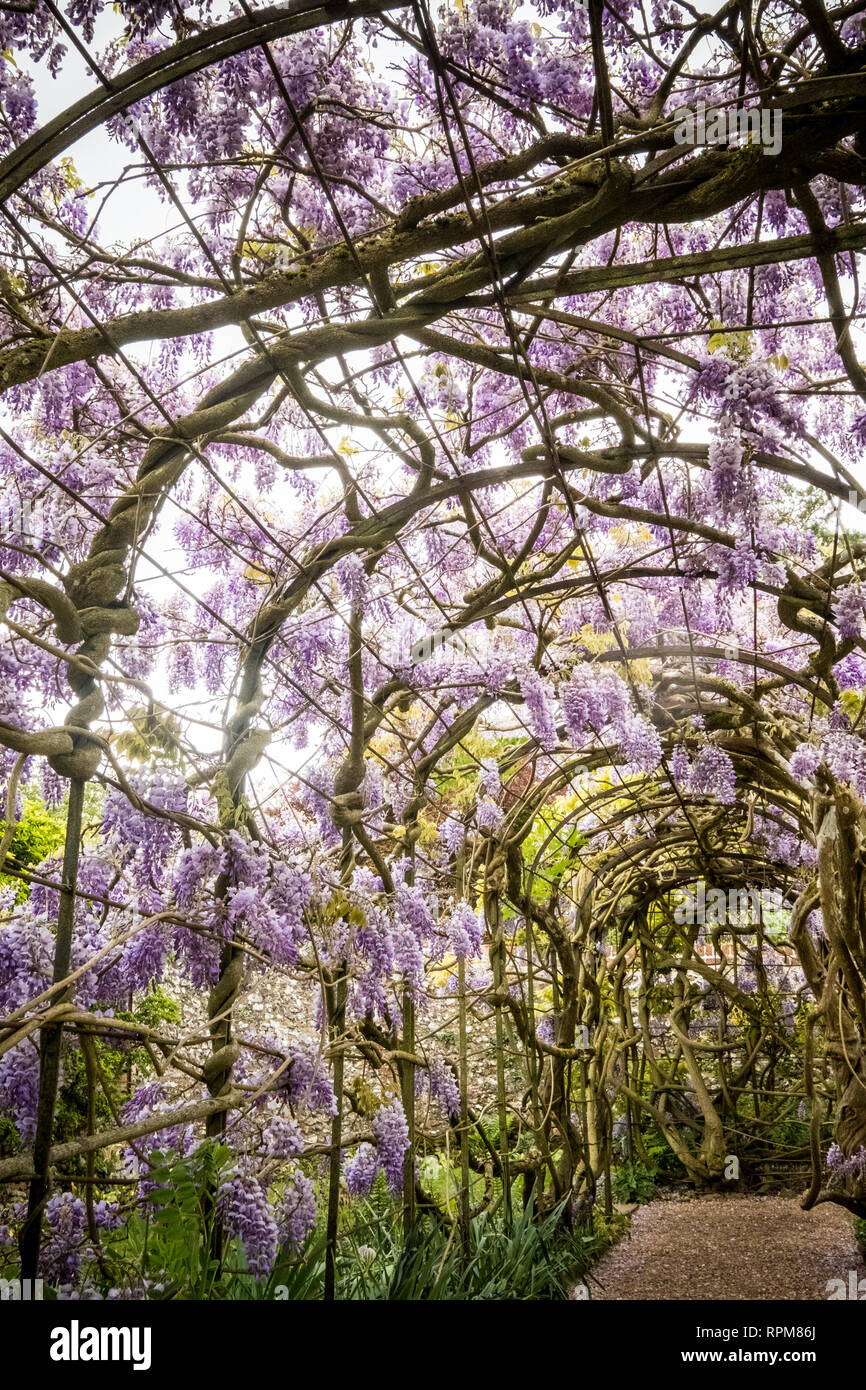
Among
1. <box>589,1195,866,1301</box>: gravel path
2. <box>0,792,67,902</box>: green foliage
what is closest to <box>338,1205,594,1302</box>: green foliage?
<box>589,1195,866,1301</box>: gravel path

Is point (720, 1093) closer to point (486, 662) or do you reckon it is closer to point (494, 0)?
point (486, 662)

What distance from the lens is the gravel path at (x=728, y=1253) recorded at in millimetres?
5293

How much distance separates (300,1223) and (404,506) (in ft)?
7.23

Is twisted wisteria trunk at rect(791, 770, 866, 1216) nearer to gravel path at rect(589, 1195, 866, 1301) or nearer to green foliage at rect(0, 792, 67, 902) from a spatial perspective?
gravel path at rect(589, 1195, 866, 1301)

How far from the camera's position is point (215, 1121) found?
2.48 meters

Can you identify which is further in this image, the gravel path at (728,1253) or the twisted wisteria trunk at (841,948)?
the gravel path at (728,1253)

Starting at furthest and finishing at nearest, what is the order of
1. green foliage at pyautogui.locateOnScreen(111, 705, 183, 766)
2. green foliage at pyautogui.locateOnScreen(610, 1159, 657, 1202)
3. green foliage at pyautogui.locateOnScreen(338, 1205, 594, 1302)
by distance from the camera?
→ 1. green foliage at pyautogui.locateOnScreen(610, 1159, 657, 1202)
2. green foliage at pyautogui.locateOnScreen(338, 1205, 594, 1302)
3. green foliage at pyautogui.locateOnScreen(111, 705, 183, 766)

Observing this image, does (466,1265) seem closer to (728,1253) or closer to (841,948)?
(841,948)

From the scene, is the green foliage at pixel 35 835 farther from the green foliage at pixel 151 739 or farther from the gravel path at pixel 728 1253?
the gravel path at pixel 728 1253

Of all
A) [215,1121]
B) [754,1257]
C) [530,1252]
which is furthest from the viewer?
[754,1257]

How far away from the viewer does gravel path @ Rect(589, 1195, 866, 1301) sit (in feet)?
17.4

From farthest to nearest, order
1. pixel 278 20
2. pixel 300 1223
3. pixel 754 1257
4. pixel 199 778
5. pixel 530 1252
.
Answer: pixel 754 1257 < pixel 530 1252 < pixel 300 1223 < pixel 199 778 < pixel 278 20

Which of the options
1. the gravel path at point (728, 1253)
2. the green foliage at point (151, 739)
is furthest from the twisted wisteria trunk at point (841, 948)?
the green foliage at point (151, 739)
